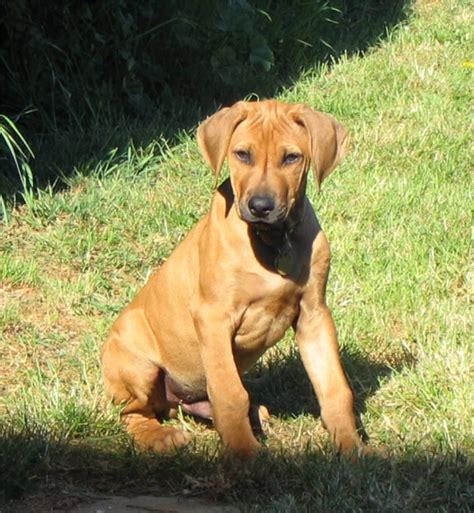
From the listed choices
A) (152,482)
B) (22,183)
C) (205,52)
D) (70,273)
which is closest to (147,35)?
(205,52)

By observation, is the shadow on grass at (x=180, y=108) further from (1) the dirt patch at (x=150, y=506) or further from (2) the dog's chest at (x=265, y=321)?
(1) the dirt patch at (x=150, y=506)

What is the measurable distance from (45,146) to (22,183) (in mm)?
746

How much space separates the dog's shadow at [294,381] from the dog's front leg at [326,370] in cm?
38

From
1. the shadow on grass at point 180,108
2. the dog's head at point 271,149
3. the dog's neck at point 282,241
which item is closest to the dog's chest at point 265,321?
the dog's neck at point 282,241

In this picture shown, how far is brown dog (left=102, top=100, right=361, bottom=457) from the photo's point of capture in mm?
4824

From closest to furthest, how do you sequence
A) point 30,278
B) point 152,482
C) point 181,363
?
point 152,482, point 181,363, point 30,278

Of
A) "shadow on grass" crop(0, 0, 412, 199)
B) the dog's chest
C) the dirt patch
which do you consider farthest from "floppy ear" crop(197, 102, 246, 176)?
"shadow on grass" crop(0, 0, 412, 199)

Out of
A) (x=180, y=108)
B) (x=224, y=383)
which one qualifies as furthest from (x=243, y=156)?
(x=180, y=108)

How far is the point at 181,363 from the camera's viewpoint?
5383mm

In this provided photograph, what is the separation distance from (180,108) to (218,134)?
13.3 feet

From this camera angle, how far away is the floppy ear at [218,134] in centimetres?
494

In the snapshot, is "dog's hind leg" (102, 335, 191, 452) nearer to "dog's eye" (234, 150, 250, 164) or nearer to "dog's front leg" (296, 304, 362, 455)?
"dog's front leg" (296, 304, 362, 455)

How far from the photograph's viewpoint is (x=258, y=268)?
4910mm

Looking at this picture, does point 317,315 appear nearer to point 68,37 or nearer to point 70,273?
point 70,273
